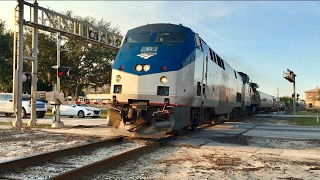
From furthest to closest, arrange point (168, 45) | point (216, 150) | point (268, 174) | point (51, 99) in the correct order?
point (51, 99) → point (168, 45) → point (216, 150) → point (268, 174)

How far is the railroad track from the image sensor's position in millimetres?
5637

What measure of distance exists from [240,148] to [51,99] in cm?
940

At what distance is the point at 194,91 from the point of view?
36.1 ft

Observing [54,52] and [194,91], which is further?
[54,52]

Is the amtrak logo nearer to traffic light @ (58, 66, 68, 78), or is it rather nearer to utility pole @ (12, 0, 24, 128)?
traffic light @ (58, 66, 68, 78)

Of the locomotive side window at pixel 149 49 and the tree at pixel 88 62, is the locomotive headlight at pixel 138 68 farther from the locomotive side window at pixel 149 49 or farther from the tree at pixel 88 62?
the tree at pixel 88 62

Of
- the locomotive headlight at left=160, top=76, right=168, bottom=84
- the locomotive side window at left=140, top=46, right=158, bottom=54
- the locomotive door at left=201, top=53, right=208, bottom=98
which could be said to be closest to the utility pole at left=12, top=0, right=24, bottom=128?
the locomotive side window at left=140, top=46, right=158, bottom=54

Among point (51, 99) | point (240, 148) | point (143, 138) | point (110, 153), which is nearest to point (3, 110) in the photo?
point (51, 99)

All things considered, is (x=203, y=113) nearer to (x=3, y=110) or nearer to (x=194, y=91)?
(x=194, y=91)

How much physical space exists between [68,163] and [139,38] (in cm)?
556

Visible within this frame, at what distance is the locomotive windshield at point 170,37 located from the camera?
10742mm

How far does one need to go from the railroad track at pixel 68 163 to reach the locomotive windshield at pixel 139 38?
3.68 metres

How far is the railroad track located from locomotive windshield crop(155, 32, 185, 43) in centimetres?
358

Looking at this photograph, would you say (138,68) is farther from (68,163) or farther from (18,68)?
(18,68)
